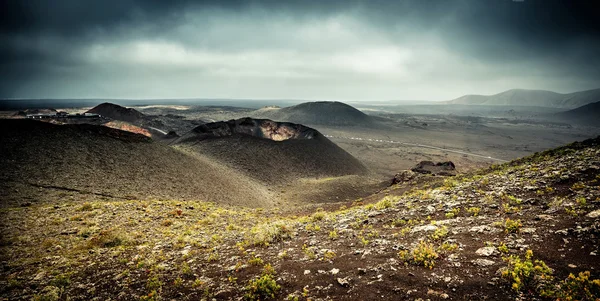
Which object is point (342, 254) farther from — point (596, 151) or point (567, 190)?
point (596, 151)

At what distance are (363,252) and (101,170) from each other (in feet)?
99.3

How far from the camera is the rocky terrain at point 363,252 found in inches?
252

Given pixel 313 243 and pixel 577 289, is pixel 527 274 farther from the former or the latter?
pixel 313 243

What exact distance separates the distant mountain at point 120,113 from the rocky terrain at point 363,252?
414 feet

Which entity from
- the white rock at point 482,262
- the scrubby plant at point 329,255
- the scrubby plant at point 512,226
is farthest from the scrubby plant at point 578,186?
the scrubby plant at point 329,255

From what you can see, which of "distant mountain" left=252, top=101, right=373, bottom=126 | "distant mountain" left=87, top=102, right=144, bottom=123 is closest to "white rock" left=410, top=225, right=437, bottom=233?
"distant mountain" left=87, top=102, right=144, bottom=123

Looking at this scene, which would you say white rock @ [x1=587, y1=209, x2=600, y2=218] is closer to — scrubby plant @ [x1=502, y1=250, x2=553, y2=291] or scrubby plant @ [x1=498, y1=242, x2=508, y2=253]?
scrubby plant @ [x1=498, y1=242, x2=508, y2=253]

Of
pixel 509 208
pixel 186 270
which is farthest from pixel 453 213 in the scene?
pixel 186 270

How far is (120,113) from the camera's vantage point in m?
128

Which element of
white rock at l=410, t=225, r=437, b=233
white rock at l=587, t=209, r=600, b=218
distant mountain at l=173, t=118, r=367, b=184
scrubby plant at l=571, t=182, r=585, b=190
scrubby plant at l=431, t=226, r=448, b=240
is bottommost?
distant mountain at l=173, t=118, r=367, b=184

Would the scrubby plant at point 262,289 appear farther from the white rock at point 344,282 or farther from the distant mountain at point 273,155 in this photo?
the distant mountain at point 273,155

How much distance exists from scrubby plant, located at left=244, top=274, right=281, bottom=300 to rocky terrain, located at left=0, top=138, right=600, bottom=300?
31 millimetres

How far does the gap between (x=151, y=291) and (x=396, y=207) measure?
1147 cm

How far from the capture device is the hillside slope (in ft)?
75.7
